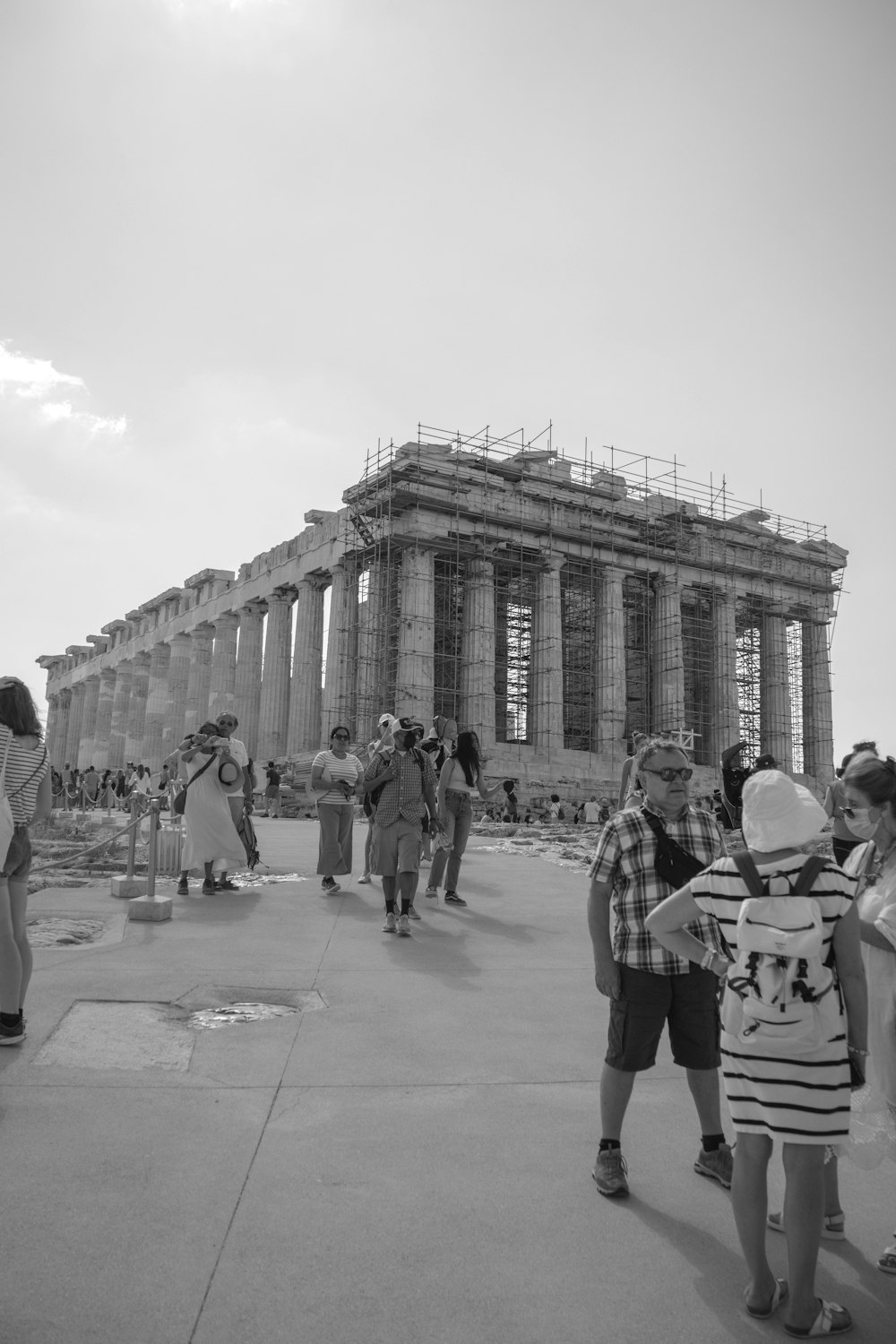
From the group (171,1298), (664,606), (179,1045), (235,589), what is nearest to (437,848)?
(179,1045)

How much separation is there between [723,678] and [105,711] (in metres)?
39.1

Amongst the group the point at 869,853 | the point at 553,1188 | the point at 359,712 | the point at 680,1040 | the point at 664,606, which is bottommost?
the point at 553,1188

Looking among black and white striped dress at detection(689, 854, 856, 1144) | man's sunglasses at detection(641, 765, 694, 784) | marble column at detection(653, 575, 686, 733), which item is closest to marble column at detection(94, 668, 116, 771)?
marble column at detection(653, 575, 686, 733)

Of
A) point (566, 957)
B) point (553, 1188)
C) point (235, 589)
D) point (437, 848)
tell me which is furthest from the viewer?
point (235, 589)

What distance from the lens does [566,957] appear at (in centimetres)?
814

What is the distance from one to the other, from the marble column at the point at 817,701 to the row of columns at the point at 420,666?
6 cm

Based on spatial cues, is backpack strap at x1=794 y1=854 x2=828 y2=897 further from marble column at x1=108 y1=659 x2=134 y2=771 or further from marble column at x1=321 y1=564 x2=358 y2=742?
marble column at x1=108 y1=659 x2=134 y2=771

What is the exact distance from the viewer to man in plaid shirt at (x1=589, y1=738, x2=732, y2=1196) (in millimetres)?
4004

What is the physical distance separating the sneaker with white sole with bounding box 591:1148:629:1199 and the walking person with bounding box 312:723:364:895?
746cm

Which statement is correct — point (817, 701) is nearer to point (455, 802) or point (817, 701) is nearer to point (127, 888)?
point (455, 802)

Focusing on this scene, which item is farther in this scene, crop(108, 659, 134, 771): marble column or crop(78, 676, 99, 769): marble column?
crop(78, 676, 99, 769): marble column

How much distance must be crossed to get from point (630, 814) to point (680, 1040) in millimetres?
899

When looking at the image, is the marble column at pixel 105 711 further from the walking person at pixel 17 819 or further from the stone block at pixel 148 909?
the walking person at pixel 17 819

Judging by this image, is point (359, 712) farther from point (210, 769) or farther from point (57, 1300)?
point (57, 1300)
